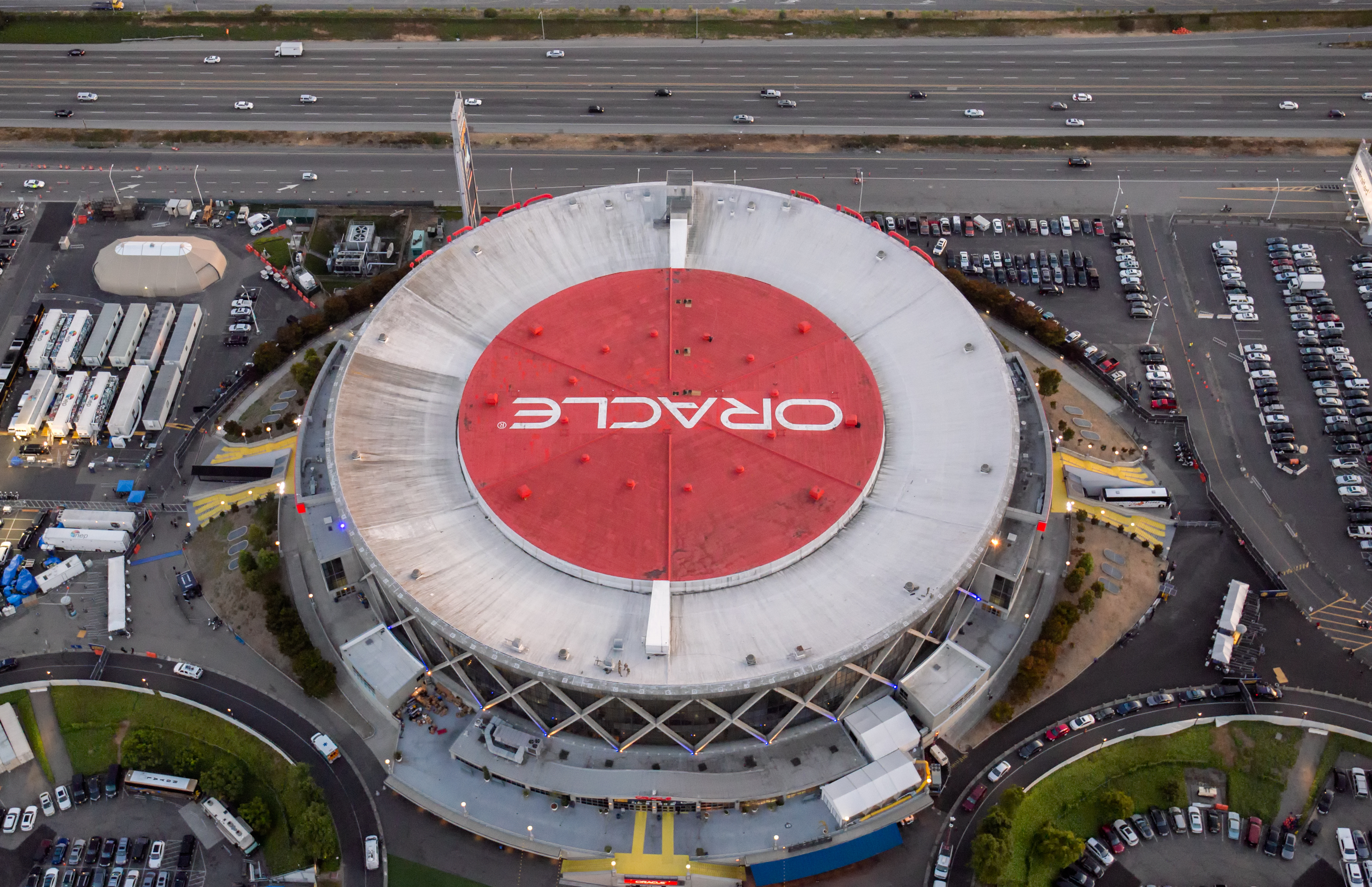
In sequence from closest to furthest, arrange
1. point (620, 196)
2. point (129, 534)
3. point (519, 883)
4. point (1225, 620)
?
point (519, 883), point (1225, 620), point (129, 534), point (620, 196)

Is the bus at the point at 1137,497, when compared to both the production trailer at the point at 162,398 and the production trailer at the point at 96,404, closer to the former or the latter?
the production trailer at the point at 162,398

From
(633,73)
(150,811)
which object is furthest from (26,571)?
(633,73)

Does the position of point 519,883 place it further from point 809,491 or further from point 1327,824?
point 1327,824

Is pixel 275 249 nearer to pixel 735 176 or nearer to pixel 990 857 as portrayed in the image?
pixel 735 176

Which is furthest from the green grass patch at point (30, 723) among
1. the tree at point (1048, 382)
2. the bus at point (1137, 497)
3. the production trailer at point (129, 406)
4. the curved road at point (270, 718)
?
the tree at point (1048, 382)

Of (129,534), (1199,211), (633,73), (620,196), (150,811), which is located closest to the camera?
(150,811)

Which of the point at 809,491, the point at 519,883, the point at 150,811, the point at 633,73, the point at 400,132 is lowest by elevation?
the point at 519,883

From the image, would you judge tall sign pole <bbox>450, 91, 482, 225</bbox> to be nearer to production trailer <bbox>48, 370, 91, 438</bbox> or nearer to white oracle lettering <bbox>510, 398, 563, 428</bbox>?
white oracle lettering <bbox>510, 398, 563, 428</bbox>
